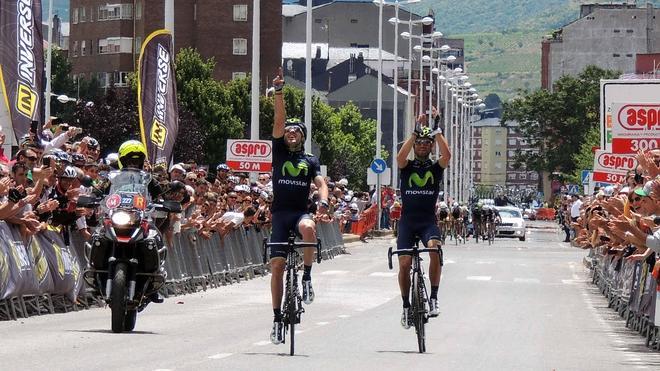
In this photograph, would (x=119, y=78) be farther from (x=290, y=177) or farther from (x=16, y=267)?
(x=290, y=177)

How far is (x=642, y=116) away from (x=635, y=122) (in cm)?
18

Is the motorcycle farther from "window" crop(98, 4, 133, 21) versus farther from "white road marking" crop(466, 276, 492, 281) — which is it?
"window" crop(98, 4, 133, 21)

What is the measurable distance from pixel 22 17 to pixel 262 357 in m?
11.6

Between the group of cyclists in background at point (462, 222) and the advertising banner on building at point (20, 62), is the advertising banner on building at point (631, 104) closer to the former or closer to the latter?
the advertising banner on building at point (20, 62)

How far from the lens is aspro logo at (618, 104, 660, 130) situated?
34.5 meters

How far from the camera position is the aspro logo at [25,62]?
25.8 meters

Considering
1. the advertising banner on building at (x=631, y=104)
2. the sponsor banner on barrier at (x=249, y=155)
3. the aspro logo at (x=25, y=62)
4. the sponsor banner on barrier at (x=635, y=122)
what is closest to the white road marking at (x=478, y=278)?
the advertising banner on building at (x=631, y=104)

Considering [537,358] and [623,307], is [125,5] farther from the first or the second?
[537,358]

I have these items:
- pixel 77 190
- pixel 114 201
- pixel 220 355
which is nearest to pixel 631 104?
pixel 77 190

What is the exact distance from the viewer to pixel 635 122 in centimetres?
3472

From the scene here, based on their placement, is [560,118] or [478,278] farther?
[560,118]

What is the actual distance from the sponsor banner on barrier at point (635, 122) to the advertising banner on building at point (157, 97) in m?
8.72

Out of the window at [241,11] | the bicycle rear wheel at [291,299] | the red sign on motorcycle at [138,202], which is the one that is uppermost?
the window at [241,11]

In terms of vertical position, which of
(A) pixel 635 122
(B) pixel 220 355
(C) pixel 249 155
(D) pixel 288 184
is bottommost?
(B) pixel 220 355
